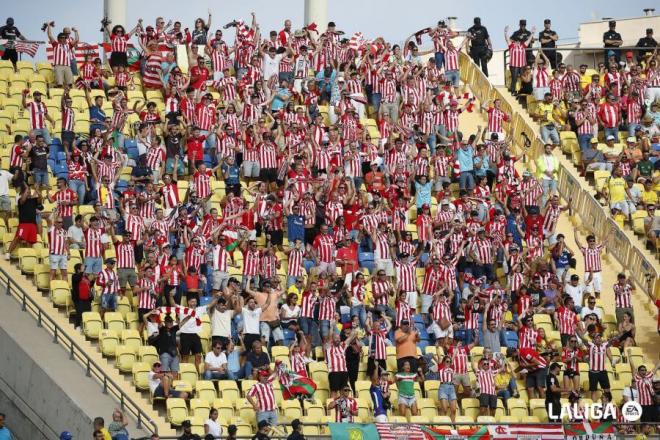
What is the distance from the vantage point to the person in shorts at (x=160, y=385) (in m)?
28.7

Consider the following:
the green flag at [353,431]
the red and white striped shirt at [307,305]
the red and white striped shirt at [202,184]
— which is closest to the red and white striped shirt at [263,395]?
the green flag at [353,431]

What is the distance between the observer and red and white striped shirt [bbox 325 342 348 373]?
30047 millimetres

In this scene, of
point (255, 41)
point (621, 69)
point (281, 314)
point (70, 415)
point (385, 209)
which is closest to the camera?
point (70, 415)

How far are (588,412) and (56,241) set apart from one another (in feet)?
28.8

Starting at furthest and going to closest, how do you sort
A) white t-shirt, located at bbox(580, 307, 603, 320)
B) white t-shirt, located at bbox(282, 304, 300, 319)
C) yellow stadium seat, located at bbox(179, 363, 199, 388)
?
white t-shirt, located at bbox(580, 307, 603, 320) < white t-shirt, located at bbox(282, 304, 300, 319) < yellow stadium seat, located at bbox(179, 363, 199, 388)

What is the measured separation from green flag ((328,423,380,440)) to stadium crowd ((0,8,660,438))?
66 cm

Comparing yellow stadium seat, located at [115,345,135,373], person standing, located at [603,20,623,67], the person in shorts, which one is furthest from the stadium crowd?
person standing, located at [603,20,623,67]

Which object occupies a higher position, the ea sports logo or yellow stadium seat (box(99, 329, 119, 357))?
yellow stadium seat (box(99, 329, 119, 357))

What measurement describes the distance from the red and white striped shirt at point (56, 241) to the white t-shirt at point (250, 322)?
9.91 feet

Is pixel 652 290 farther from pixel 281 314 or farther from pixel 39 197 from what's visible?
pixel 39 197

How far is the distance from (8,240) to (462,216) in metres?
8.13

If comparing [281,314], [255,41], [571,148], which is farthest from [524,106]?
[281,314]

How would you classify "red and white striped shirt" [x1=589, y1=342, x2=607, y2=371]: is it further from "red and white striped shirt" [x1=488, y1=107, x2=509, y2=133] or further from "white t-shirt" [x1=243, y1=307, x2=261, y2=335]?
"red and white striped shirt" [x1=488, y1=107, x2=509, y2=133]

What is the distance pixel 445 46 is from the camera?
39.3 m
